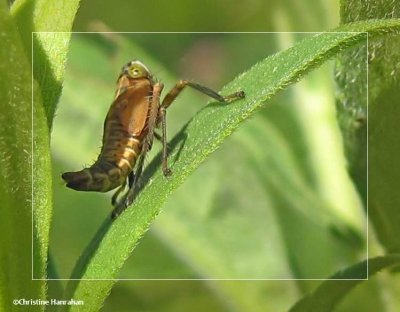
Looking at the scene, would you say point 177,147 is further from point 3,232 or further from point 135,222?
point 3,232

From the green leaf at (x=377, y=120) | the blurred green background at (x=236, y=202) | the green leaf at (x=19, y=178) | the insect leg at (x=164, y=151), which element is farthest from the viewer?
the blurred green background at (x=236, y=202)

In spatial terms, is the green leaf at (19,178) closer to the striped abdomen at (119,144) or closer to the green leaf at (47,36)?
the green leaf at (47,36)

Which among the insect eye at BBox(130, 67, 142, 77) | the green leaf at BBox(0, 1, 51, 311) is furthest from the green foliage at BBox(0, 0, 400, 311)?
the insect eye at BBox(130, 67, 142, 77)

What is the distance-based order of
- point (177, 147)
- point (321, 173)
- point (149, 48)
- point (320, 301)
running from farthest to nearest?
1. point (149, 48)
2. point (321, 173)
3. point (177, 147)
4. point (320, 301)

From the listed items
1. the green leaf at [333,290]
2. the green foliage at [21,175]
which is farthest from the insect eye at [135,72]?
the green leaf at [333,290]

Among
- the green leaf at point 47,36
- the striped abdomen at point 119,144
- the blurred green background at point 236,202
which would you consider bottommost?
the blurred green background at point 236,202

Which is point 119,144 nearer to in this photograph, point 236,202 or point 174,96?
point 174,96

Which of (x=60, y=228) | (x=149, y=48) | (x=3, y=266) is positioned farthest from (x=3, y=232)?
(x=149, y=48)
